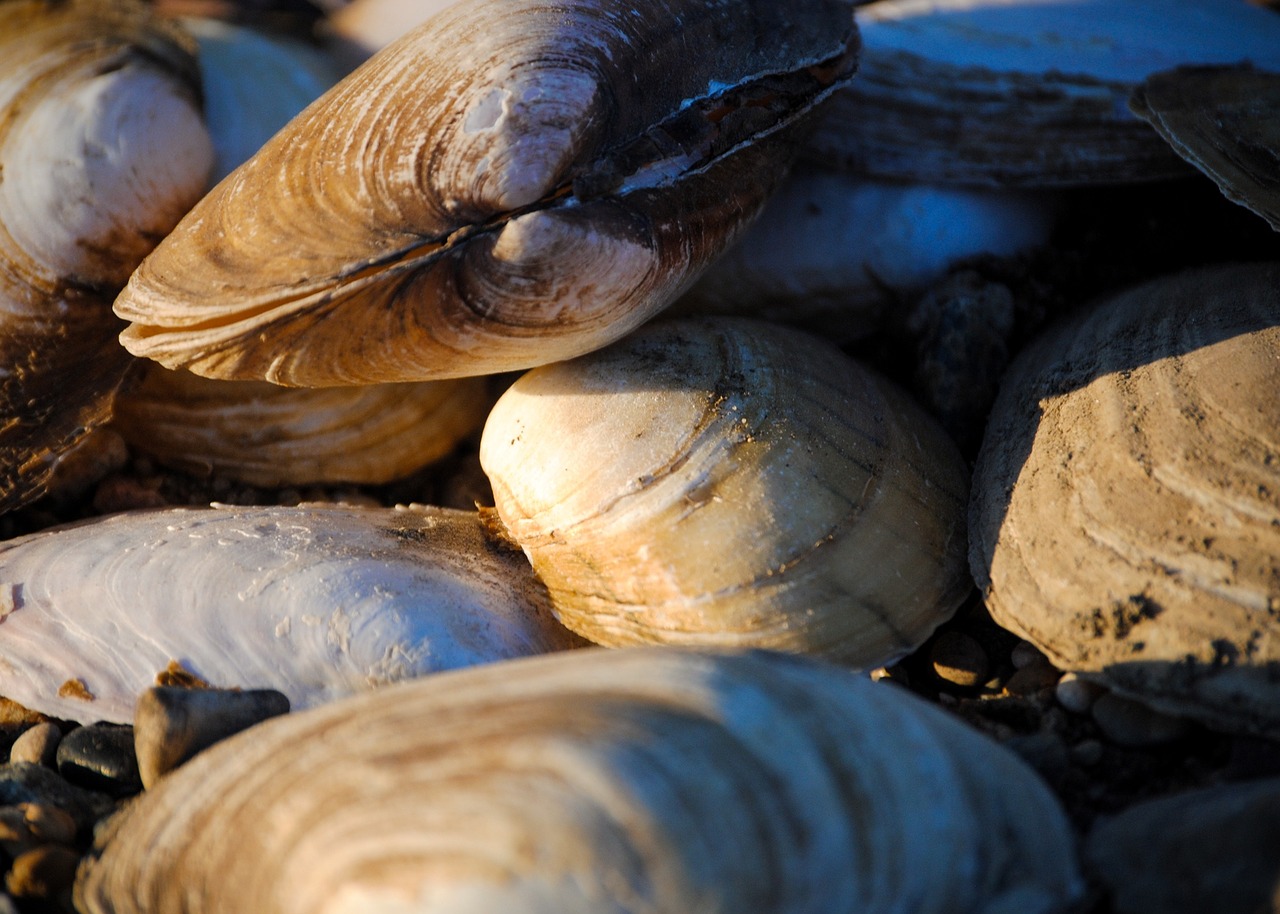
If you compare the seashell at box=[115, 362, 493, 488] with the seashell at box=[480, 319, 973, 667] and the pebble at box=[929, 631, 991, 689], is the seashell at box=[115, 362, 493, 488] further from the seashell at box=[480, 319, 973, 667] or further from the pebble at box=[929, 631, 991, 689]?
the pebble at box=[929, 631, 991, 689]

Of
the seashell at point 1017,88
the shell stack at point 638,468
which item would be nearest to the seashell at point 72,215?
→ the shell stack at point 638,468

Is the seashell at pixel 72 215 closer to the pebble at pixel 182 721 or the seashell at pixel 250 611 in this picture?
the seashell at pixel 250 611

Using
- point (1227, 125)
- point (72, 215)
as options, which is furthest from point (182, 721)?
point (1227, 125)

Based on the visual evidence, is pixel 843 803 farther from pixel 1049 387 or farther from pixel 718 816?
pixel 1049 387

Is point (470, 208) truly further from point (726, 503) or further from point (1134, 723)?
point (1134, 723)

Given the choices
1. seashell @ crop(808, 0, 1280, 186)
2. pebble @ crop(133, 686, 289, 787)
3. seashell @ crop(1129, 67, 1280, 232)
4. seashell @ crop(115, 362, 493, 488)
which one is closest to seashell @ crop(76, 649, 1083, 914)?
Result: pebble @ crop(133, 686, 289, 787)
